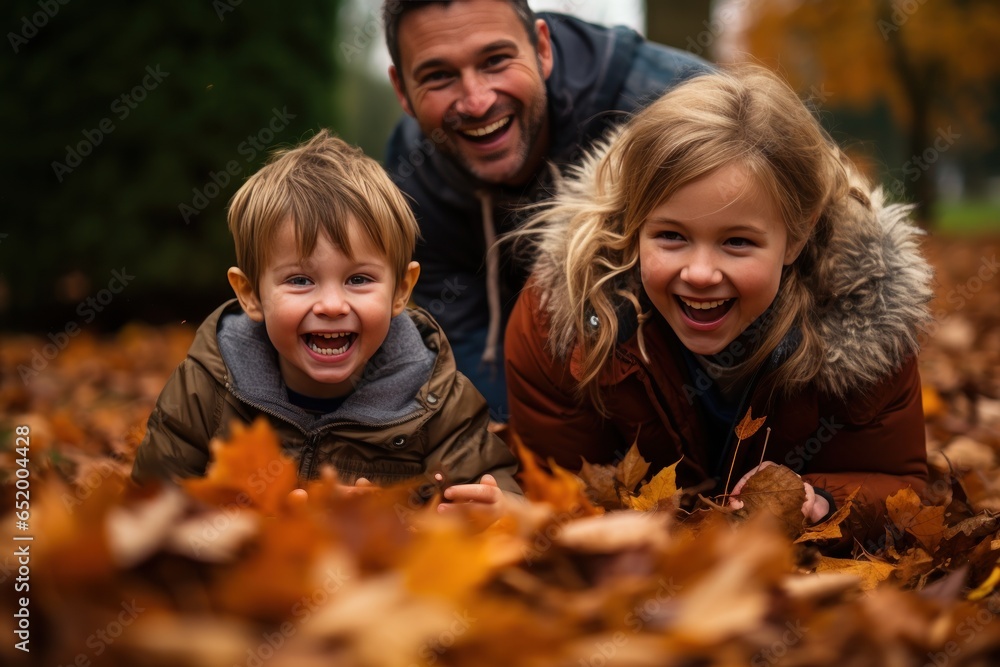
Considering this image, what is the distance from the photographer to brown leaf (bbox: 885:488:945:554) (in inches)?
76.9

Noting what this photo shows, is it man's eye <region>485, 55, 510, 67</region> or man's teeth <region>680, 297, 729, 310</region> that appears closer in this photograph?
man's teeth <region>680, 297, 729, 310</region>

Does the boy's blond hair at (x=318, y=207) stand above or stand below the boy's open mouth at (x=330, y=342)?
above

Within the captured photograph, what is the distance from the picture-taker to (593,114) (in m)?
3.27

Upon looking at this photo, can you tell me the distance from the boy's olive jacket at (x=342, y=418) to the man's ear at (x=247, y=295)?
0.08 m

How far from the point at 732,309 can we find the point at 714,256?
0.15 m

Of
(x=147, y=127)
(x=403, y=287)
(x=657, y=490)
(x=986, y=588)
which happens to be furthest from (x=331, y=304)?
(x=147, y=127)

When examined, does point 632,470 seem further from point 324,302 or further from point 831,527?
point 324,302

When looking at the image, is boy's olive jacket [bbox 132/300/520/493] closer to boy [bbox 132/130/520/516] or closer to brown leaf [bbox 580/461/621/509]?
boy [bbox 132/130/520/516]

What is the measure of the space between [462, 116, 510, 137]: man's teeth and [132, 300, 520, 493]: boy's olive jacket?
0.94 meters

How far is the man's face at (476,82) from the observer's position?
2.97m

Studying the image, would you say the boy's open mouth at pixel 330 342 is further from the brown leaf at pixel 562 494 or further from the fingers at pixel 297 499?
the brown leaf at pixel 562 494

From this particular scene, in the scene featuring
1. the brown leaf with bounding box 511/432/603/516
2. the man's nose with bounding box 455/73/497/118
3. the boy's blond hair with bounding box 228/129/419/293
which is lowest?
the brown leaf with bounding box 511/432/603/516

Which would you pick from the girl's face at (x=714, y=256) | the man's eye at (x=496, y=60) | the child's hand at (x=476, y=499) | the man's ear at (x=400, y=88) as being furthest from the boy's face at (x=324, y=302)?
the man's ear at (x=400, y=88)

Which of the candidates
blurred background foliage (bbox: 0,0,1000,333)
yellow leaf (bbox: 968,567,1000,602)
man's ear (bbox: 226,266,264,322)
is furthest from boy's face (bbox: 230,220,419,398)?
blurred background foliage (bbox: 0,0,1000,333)
